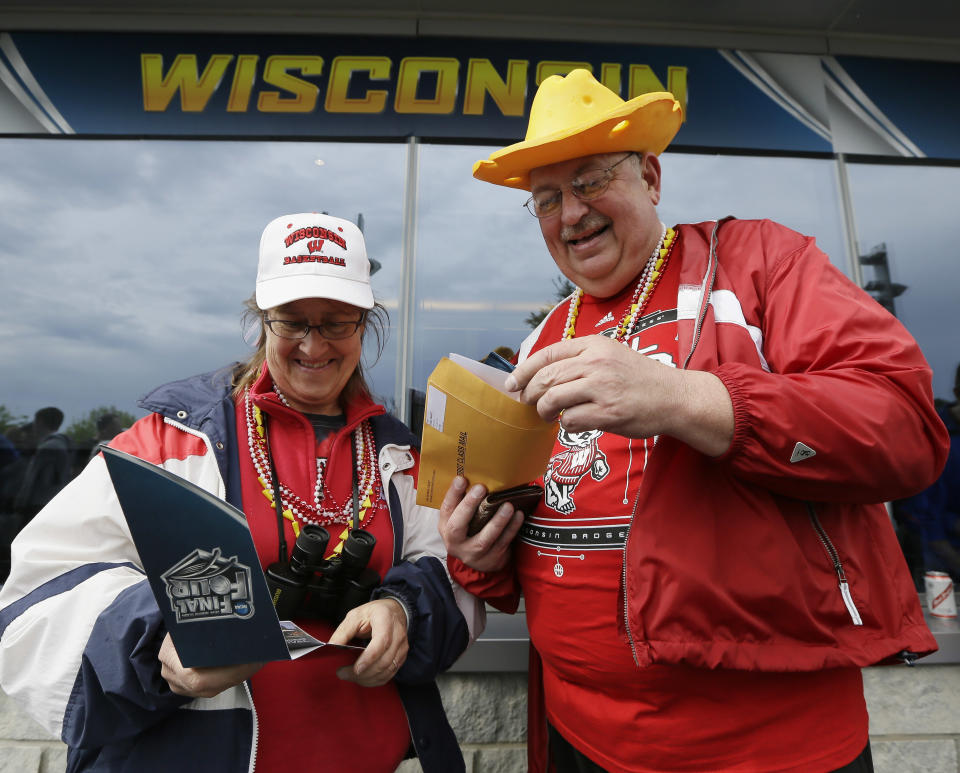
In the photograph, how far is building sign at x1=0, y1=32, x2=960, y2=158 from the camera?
3525 mm

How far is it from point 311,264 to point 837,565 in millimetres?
1468

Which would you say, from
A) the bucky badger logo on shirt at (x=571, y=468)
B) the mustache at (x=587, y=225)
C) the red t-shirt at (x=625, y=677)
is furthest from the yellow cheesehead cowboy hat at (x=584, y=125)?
the bucky badger logo on shirt at (x=571, y=468)

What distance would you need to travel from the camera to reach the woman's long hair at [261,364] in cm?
175

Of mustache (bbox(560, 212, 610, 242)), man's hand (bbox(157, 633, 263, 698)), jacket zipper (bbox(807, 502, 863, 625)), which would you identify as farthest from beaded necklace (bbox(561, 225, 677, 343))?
man's hand (bbox(157, 633, 263, 698))

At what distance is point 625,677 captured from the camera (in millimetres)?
1269

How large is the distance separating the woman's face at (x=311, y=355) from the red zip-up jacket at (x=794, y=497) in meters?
0.96

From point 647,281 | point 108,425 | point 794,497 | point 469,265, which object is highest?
point 469,265

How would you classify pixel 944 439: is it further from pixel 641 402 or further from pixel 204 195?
pixel 204 195

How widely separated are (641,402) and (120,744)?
1.37 m

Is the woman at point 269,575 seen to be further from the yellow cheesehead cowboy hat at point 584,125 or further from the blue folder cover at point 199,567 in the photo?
the yellow cheesehead cowboy hat at point 584,125

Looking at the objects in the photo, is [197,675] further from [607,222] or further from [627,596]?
[607,222]

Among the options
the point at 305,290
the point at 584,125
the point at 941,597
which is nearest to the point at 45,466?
the point at 305,290

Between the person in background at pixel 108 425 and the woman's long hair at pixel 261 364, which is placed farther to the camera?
the person in background at pixel 108 425

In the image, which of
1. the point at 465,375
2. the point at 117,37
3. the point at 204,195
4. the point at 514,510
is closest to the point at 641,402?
the point at 465,375
